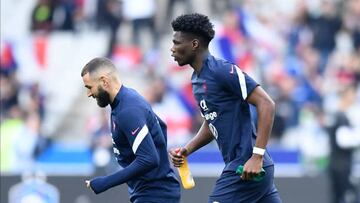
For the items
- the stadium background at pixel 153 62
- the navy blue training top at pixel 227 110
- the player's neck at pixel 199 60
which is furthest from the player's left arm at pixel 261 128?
the stadium background at pixel 153 62

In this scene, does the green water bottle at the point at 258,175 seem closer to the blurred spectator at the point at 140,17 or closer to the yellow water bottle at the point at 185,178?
the yellow water bottle at the point at 185,178

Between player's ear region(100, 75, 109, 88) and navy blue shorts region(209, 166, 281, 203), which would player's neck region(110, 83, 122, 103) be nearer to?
player's ear region(100, 75, 109, 88)

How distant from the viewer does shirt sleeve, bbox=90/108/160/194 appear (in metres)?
7.00

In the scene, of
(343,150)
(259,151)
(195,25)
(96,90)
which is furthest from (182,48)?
(343,150)

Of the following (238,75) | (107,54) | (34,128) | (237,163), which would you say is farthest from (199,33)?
(107,54)

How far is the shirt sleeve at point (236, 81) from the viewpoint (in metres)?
7.02

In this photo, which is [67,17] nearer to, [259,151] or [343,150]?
[343,150]

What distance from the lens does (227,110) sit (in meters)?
7.21

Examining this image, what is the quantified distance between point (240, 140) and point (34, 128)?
400 inches

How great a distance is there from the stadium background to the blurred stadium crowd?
0.02 m

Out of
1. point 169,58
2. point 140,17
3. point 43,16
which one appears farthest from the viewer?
point 43,16

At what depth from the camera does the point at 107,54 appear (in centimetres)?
1845

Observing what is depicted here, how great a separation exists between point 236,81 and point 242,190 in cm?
88

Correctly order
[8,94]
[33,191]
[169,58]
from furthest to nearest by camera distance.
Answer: [169,58] → [8,94] → [33,191]
